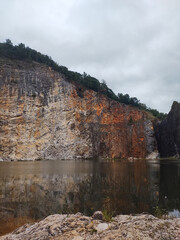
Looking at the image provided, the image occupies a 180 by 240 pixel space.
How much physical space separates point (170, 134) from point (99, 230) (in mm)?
56348

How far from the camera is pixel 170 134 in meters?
57.4

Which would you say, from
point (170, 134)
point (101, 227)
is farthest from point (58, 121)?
point (101, 227)

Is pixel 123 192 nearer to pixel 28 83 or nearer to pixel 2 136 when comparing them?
pixel 2 136

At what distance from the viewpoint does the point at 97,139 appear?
210 feet

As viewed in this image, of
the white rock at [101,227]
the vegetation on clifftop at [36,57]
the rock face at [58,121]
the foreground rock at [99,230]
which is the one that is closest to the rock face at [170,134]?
the rock face at [58,121]

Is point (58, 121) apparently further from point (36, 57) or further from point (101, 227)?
point (101, 227)

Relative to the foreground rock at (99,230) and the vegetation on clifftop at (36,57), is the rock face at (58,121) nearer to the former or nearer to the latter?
the vegetation on clifftop at (36,57)

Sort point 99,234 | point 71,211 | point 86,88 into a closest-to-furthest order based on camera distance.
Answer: point 99,234, point 71,211, point 86,88

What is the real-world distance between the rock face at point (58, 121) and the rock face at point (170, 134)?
8.62 ft

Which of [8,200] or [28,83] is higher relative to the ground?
[28,83]

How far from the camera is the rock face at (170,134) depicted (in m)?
54.1

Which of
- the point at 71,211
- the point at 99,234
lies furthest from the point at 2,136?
the point at 99,234

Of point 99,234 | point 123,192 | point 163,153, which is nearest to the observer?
point 99,234

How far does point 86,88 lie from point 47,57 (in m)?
18.9
